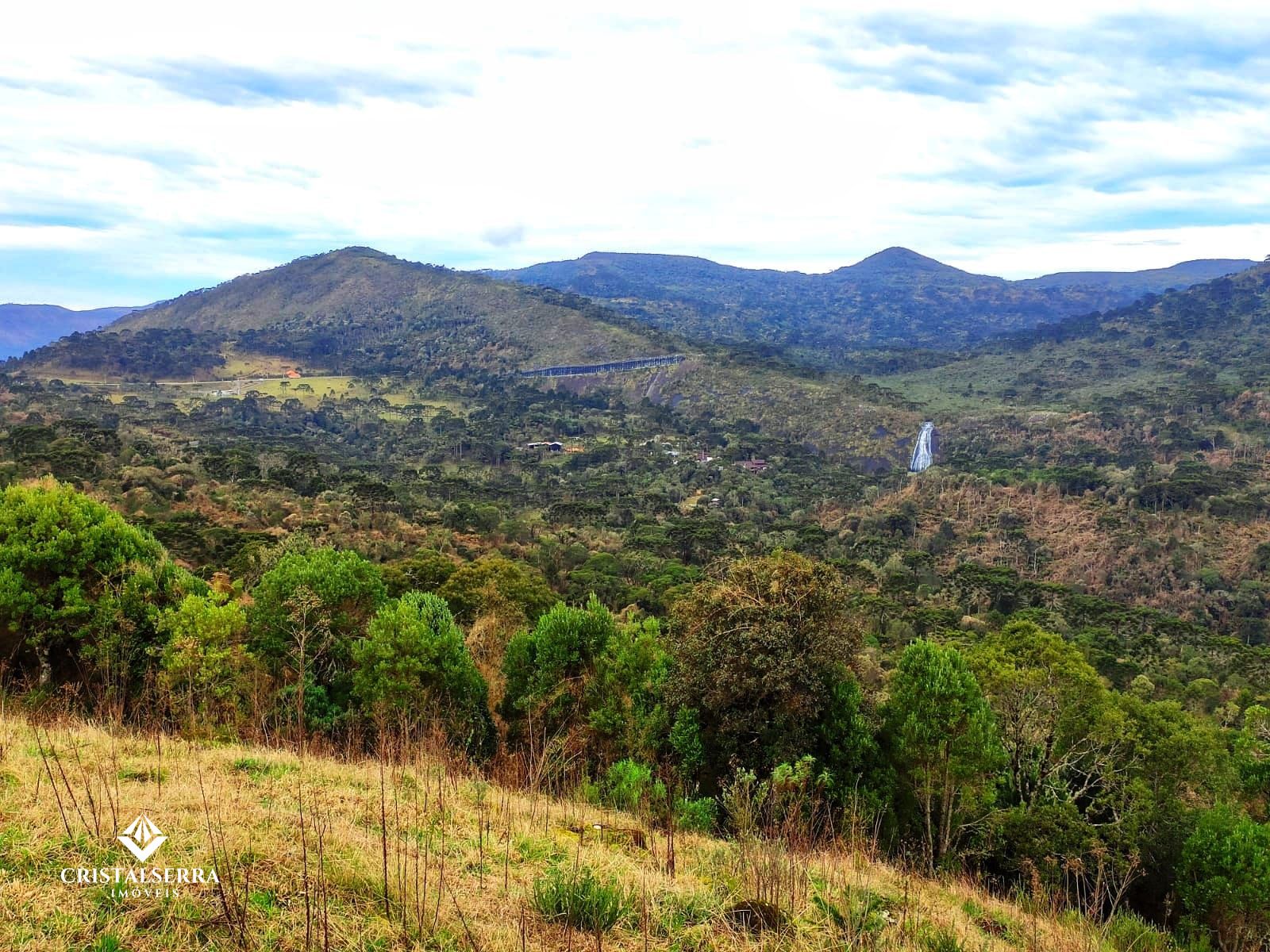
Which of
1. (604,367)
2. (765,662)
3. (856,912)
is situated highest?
(604,367)

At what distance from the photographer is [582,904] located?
15.2ft

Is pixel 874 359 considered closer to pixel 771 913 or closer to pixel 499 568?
pixel 499 568

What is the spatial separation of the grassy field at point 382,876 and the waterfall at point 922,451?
7889 cm

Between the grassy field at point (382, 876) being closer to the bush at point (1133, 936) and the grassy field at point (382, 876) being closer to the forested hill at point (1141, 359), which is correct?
the bush at point (1133, 936)

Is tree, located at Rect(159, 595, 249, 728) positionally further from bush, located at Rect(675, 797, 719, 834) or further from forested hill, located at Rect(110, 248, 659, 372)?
forested hill, located at Rect(110, 248, 659, 372)

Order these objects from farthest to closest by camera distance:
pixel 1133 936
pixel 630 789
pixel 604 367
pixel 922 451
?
pixel 604 367
pixel 922 451
pixel 630 789
pixel 1133 936

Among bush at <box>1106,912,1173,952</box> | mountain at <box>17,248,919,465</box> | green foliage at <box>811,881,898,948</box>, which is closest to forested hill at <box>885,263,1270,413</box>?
mountain at <box>17,248,919,465</box>

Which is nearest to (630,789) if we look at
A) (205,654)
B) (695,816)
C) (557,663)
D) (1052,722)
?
(695,816)

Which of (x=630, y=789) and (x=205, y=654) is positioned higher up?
(x=205, y=654)

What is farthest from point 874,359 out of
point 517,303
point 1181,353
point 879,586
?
point 879,586

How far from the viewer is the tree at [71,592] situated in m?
13.1

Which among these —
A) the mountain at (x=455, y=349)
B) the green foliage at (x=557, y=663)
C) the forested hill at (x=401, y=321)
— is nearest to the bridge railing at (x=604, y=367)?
the mountain at (x=455, y=349)

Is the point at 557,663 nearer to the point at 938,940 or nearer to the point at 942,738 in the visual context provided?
the point at 942,738

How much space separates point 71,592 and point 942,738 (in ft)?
52.8
